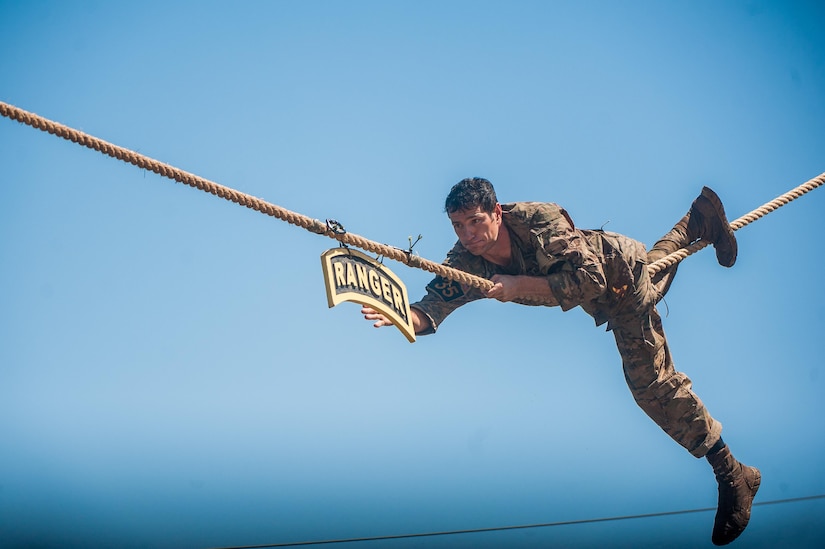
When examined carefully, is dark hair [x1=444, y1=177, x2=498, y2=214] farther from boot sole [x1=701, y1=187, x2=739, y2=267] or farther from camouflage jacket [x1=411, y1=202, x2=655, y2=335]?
boot sole [x1=701, y1=187, x2=739, y2=267]

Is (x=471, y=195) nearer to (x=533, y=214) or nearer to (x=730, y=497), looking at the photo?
(x=533, y=214)

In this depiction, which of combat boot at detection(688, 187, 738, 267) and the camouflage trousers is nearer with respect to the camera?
the camouflage trousers

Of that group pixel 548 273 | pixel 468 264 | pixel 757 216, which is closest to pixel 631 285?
pixel 548 273

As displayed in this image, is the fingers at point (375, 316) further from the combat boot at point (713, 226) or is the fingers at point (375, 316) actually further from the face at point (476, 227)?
the combat boot at point (713, 226)

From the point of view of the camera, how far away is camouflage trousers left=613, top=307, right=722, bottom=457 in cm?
746

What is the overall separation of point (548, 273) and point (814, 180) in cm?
302

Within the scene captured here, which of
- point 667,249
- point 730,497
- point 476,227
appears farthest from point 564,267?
point 730,497

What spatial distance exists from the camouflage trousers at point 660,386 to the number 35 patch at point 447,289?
123cm

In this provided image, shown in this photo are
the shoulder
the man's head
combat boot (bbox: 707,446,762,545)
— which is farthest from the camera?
combat boot (bbox: 707,446,762,545)

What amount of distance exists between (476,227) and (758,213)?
2.75m

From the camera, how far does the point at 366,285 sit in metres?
5.90

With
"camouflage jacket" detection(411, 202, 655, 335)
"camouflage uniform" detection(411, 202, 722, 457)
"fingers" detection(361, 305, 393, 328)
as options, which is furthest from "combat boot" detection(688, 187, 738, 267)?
"fingers" detection(361, 305, 393, 328)

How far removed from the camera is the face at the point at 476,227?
22.1 feet

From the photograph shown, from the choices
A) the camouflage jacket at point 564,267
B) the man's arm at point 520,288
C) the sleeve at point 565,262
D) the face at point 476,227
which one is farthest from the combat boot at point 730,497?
the face at point 476,227
